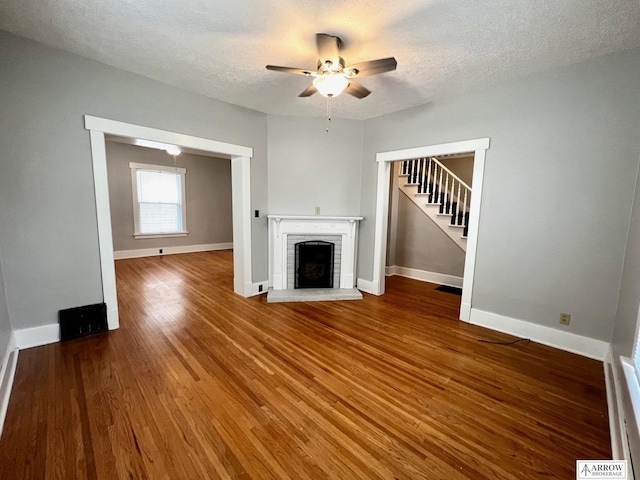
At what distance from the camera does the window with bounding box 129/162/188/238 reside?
6.40 m

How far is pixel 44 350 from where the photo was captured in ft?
7.66

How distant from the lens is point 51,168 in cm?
233

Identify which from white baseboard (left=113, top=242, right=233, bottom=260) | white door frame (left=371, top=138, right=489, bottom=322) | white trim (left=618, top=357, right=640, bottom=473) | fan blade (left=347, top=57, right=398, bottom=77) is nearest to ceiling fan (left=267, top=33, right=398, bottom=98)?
fan blade (left=347, top=57, right=398, bottom=77)

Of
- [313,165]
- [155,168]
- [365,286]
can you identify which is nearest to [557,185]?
[365,286]

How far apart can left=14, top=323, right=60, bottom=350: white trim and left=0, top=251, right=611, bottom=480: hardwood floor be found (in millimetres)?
86

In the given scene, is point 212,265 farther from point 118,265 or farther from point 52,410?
point 52,410

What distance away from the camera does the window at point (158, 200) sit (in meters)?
6.40

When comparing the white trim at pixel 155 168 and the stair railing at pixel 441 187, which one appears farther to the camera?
the white trim at pixel 155 168

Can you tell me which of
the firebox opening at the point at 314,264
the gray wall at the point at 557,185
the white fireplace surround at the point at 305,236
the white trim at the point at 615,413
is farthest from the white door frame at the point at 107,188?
the white trim at the point at 615,413

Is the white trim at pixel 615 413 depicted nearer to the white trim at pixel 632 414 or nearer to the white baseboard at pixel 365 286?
the white trim at pixel 632 414

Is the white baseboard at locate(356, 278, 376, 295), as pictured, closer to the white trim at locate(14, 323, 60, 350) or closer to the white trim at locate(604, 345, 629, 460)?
the white trim at locate(604, 345, 629, 460)

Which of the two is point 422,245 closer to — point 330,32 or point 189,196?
point 330,32

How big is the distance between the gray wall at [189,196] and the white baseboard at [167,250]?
90 mm

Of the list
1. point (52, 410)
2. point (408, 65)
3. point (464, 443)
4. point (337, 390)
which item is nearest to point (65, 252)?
point (52, 410)
